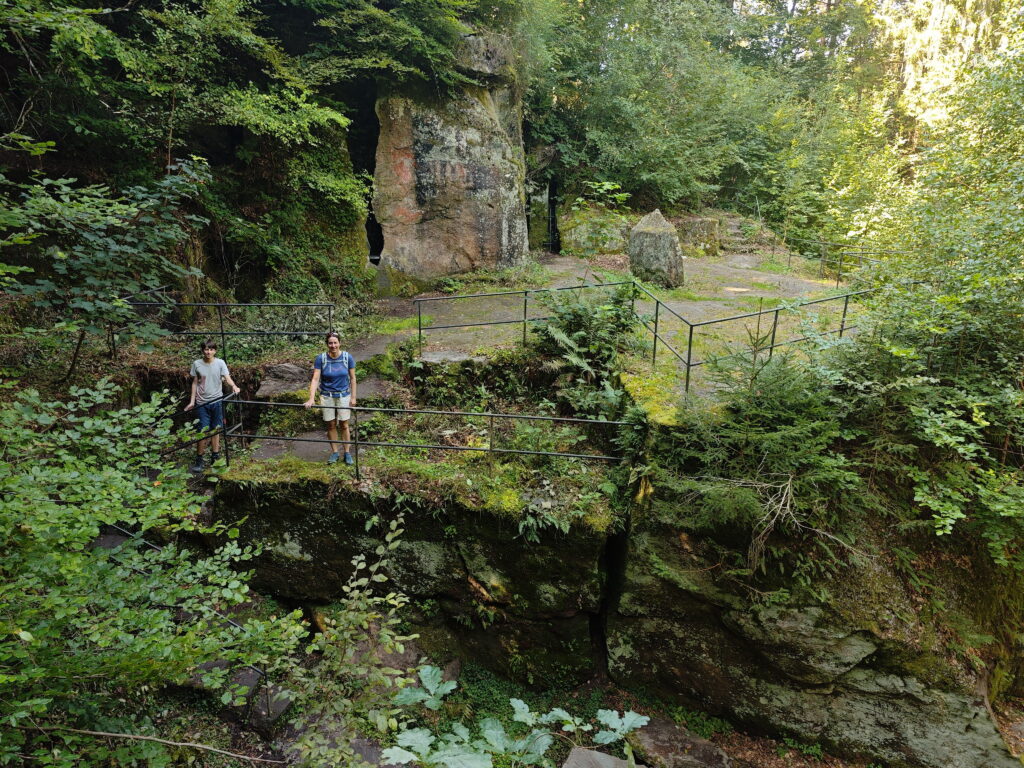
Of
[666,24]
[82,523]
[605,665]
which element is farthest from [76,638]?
[666,24]

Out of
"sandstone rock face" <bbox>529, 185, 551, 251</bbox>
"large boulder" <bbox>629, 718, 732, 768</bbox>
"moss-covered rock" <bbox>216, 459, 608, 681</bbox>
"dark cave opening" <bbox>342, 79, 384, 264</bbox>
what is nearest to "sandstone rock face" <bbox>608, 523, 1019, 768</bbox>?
"large boulder" <bbox>629, 718, 732, 768</bbox>

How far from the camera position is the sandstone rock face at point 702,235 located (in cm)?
1705

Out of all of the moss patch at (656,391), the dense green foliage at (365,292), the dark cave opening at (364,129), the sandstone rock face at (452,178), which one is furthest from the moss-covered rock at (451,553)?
the dark cave opening at (364,129)

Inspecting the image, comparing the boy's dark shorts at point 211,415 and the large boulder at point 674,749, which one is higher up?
the boy's dark shorts at point 211,415

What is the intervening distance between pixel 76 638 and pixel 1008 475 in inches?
344

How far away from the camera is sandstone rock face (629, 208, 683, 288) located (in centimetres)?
1280

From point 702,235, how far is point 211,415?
14835 mm

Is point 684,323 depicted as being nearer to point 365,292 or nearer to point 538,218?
point 365,292

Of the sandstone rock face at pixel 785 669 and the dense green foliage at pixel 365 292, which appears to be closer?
the dense green foliage at pixel 365 292

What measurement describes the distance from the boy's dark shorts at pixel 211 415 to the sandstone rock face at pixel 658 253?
9453 millimetres

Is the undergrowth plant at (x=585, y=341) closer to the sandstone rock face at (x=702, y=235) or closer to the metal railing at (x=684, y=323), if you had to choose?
the metal railing at (x=684, y=323)

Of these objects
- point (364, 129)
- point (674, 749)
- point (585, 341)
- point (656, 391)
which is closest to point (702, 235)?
point (585, 341)

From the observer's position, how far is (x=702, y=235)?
17188 millimetres

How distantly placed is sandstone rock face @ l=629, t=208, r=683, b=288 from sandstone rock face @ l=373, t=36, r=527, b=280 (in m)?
3.39
